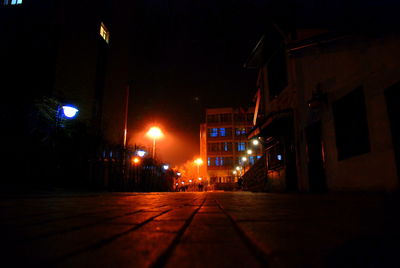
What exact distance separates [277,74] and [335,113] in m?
5.88

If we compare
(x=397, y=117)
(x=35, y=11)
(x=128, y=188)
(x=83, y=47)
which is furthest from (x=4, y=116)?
(x=397, y=117)

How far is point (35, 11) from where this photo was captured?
20812mm

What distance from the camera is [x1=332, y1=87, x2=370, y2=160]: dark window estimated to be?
672 centimetres

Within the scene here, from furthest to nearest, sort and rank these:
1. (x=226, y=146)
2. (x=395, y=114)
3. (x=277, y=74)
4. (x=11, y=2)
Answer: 1. (x=226, y=146)
2. (x=11, y=2)
3. (x=277, y=74)
4. (x=395, y=114)

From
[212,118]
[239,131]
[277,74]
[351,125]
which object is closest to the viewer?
[351,125]

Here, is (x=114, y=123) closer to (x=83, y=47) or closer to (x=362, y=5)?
(x=83, y=47)

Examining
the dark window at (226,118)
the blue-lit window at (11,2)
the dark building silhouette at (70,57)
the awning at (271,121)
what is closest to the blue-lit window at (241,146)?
the dark window at (226,118)

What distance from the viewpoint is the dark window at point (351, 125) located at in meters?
6.72

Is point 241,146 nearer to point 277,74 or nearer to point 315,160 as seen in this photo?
point 277,74

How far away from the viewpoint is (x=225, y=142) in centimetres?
5481

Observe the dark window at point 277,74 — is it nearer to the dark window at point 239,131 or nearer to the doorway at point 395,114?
the doorway at point 395,114

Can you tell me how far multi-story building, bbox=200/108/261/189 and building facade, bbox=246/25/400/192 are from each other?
1589 inches

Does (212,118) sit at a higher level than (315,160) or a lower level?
higher

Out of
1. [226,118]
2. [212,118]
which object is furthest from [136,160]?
[212,118]
